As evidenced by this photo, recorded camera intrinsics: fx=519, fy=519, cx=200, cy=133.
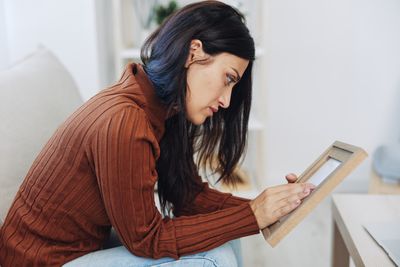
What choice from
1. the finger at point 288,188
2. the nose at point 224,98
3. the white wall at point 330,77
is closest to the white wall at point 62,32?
the white wall at point 330,77

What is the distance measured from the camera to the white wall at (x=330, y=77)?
7.68ft

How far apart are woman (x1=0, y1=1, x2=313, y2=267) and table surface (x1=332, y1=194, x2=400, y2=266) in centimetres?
17

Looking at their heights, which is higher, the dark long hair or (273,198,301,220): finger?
the dark long hair

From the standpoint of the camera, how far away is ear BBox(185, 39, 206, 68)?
100 cm

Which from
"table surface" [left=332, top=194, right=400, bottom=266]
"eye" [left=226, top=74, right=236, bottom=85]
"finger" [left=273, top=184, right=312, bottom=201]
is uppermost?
"eye" [left=226, top=74, right=236, bottom=85]

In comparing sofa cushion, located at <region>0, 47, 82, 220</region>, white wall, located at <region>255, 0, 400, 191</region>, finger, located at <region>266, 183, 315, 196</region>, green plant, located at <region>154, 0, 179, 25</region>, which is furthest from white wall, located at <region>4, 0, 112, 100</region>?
finger, located at <region>266, 183, 315, 196</region>

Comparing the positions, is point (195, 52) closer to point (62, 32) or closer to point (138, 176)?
point (138, 176)

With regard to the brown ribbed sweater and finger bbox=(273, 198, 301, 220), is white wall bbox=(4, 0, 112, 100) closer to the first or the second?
the brown ribbed sweater

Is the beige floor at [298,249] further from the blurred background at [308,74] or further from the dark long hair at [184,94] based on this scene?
the dark long hair at [184,94]

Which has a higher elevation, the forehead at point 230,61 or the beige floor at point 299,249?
the forehead at point 230,61

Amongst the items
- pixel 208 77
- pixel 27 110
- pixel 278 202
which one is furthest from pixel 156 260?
pixel 27 110

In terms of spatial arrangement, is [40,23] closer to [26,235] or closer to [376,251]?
[26,235]

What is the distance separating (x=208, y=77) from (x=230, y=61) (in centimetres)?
5

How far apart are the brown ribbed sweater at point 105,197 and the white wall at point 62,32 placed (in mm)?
987
